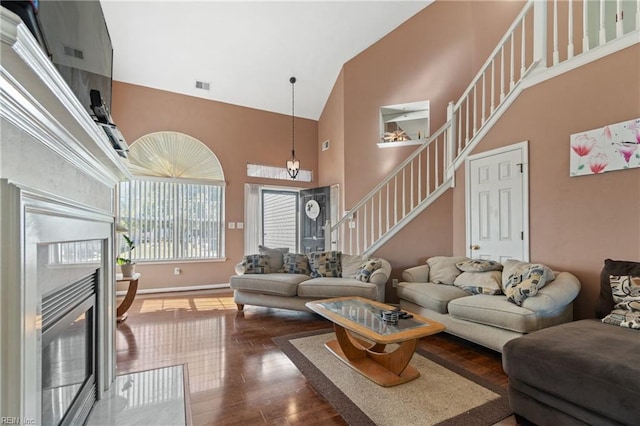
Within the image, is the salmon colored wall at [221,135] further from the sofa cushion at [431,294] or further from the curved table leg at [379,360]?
the curved table leg at [379,360]

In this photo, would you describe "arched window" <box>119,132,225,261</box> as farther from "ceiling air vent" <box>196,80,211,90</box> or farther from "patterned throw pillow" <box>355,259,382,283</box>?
"patterned throw pillow" <box>355,259,382,283</box>

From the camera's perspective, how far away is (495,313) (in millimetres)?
2605

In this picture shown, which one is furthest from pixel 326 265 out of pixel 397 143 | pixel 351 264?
pixel 397 143

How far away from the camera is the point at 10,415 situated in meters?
0.92

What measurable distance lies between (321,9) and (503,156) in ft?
11.7

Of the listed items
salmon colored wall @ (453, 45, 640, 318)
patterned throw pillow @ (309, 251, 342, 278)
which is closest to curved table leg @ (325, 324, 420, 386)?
patterned throw pillow @ (309, 251, 342, 278)

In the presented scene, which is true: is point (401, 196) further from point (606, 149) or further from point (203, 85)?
point (203, 85)

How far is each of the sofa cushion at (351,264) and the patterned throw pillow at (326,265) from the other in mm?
60

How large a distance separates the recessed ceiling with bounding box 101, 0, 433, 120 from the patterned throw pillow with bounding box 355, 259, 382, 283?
3969 mm

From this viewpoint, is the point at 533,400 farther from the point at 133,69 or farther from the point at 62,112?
the point at 133,69

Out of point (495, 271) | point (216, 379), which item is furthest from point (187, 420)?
point (495, 271)

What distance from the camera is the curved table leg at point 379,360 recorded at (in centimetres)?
224

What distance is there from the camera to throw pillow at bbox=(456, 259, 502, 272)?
332cm

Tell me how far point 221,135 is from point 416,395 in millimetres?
5471
